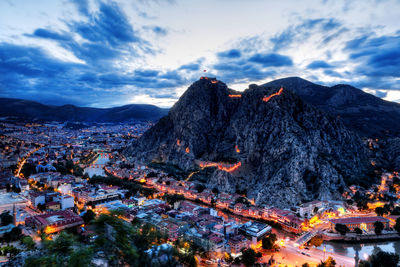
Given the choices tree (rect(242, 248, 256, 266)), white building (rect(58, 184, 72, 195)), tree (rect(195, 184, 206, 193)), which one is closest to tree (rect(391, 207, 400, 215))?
tree (rect(242, 248, 256, 266))

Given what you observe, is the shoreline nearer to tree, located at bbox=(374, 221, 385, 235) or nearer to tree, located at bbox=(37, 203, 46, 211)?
tree, located at bbox=(374, 221, 385, 235)

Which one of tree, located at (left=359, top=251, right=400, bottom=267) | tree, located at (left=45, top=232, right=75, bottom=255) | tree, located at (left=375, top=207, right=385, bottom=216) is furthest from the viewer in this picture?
tree, located at (left=375, top=207, right=385, bottom=216)

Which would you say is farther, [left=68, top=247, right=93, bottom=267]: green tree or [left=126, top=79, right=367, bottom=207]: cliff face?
[left=126, top=79, right=367, bottom=207]: cliff face

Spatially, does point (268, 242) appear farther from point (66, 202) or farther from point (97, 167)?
point (97, 167)

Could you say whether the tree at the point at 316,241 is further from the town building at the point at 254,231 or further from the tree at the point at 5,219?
the tree at the point at 5,219

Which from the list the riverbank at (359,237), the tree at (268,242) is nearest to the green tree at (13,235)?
the tree at (268,242)
